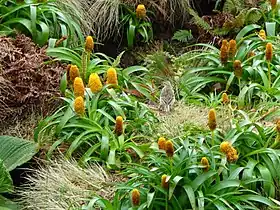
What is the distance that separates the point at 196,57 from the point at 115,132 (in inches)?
59.1

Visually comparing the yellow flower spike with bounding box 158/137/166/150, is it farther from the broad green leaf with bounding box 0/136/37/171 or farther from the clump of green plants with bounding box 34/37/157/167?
the broad green leaf with bounding box 0/136/37/171

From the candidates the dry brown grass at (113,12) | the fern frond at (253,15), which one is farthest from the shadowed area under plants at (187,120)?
the dry brown grass at (113,12)

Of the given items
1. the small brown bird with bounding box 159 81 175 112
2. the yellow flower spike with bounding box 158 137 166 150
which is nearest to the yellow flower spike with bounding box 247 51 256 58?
the small brown bird with bounding box 159 81 175 112

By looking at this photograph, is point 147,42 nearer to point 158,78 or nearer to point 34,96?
point 158,78

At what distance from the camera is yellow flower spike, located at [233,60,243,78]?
16.4 ft

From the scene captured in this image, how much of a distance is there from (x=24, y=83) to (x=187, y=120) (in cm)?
116

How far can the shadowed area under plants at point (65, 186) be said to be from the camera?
3.94 m

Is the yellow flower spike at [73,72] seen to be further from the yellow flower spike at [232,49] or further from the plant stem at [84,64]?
the yellow flower spike at [232,49]

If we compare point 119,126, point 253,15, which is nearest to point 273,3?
point 253,15

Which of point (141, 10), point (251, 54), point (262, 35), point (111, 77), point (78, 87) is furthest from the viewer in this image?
point (141, 10)

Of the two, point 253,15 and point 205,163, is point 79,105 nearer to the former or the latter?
point 205,163

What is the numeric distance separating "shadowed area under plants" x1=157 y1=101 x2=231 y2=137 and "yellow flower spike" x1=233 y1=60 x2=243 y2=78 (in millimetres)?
473

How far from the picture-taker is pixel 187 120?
452 cm

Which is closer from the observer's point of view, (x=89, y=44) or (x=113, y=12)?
(x=89, y=44)
